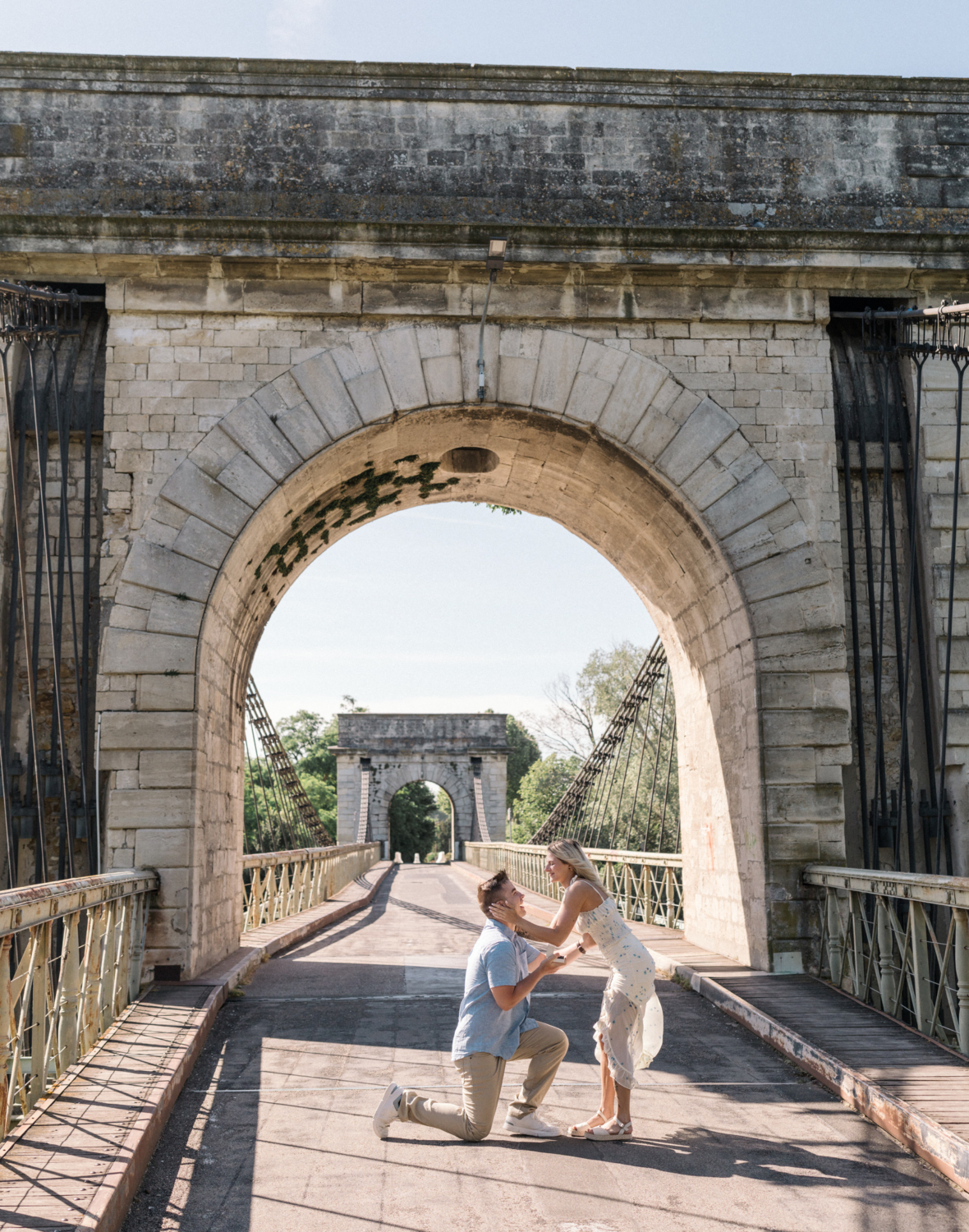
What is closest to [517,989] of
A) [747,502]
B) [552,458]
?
[747,502]

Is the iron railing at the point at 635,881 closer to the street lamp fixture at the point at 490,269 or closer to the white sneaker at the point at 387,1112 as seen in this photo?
the street lamp fixture at the point at 490,269

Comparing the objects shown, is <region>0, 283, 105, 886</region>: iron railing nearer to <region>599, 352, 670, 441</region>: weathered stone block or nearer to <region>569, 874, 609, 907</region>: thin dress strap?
<region>599, 352, 670, 441</region>: weathered stone block

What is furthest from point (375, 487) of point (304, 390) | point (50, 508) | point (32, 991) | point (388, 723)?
point (388, 723)

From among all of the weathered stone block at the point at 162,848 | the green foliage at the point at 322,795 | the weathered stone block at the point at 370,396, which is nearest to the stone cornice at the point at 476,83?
the weathered stone block at the point at 370,396

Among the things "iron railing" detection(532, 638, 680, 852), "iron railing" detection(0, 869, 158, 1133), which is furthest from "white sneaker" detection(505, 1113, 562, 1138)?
"iron railing" detection(532, 638, 680, 852)

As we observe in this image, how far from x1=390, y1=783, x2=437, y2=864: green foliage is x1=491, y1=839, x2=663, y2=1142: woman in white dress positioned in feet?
128

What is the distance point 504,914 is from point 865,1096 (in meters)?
1.51

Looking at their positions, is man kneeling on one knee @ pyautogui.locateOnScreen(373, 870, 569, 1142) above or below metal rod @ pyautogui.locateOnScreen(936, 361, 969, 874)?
below

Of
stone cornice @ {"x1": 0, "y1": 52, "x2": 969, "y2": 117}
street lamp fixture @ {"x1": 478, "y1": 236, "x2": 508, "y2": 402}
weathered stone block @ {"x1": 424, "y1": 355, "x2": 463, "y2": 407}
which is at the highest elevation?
stone cornice @ {"x1": 0, "y1": 52, "x2": 969, "y2": 117}

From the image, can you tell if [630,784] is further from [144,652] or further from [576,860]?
[576,860]

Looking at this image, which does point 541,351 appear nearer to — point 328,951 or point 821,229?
point 821,229

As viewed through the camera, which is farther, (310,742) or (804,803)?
(310,742)

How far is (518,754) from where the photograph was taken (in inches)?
1880

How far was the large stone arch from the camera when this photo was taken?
639 cm
